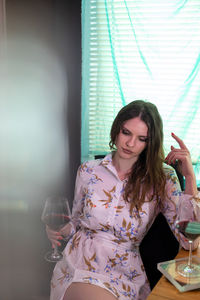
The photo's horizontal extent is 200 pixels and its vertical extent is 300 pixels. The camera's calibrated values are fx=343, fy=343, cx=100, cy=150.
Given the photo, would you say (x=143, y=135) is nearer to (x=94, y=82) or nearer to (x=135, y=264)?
(x=135, y=264)

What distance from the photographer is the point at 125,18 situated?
2.15 metres

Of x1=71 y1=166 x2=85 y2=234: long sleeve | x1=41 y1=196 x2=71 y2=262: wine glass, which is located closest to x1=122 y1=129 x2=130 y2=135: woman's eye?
x1=71 y1=166 x2=85 y2=234: long sleeve

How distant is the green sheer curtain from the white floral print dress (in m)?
0.60

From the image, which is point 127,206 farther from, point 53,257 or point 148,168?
point 53,257

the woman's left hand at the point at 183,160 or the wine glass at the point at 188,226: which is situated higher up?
the woman's left hand at the point at 183,160

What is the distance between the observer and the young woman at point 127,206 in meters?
1.54

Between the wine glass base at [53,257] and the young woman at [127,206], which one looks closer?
the wine glass base at [53,257]

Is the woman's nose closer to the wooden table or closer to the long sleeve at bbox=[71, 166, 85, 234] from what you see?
the long sleeve at bbox=[71, 166, 85, 234]

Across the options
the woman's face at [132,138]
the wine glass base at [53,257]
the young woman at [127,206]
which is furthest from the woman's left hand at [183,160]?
the wine glass base at [53,257]

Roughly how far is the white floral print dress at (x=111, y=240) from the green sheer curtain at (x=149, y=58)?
0.60 m

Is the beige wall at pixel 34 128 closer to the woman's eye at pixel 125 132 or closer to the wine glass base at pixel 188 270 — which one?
the woman's eye at pixel 125 132

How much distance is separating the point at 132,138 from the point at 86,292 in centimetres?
69

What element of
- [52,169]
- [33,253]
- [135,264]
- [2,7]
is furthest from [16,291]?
[2,7]

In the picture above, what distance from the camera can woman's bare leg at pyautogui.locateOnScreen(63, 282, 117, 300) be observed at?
135cm
